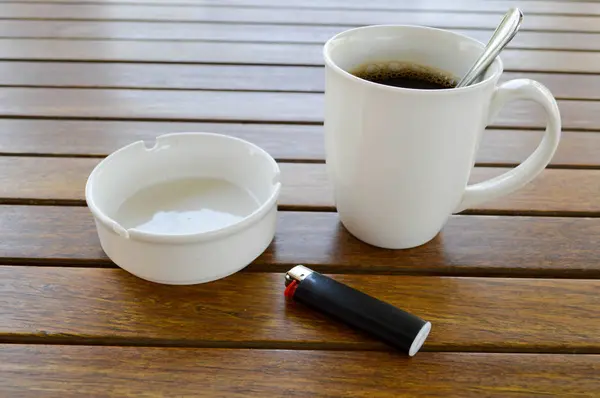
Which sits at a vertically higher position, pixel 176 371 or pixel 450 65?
pixel 450 65

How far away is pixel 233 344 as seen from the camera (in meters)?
0.41

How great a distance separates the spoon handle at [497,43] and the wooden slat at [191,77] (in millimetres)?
343

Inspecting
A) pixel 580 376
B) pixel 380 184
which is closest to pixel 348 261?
pixel 380 184

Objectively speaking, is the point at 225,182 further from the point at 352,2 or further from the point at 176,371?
the point at 352,2

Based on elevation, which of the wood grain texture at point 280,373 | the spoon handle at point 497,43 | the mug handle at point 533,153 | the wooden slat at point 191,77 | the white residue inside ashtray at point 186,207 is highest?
the spoon handle at point 497,43

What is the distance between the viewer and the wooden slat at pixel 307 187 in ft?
1.82

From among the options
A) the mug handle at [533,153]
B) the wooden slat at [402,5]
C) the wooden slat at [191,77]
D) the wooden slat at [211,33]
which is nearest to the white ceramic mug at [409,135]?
the mug handle at [533,153]

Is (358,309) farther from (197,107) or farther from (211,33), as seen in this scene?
(211,33)

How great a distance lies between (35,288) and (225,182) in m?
0.17

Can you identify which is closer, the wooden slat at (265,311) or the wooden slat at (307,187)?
the wooden slat at (265,311)

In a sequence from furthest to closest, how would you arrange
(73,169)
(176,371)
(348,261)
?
(73,169) → (348,261) → (176,371)

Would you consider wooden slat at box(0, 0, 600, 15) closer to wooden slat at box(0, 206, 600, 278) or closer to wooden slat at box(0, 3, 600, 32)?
wooden slat at box(0, 3, 600, 32)

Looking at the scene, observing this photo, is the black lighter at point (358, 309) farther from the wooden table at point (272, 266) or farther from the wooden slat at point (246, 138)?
the wooden slat at point (246, 138)

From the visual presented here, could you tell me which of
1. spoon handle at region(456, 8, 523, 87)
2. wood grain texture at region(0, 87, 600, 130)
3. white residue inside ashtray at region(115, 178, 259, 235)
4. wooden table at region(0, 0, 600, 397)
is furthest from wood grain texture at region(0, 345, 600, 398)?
wood grain texture at region(0, 87, 600, 130)
